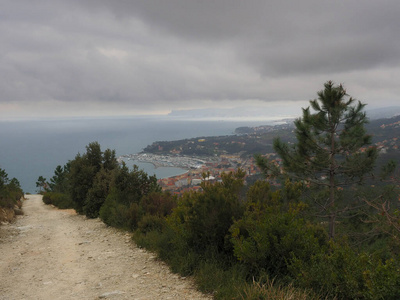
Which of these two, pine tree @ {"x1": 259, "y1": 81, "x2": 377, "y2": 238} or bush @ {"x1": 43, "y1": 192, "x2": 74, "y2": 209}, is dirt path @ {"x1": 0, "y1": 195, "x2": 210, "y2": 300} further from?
bush @ {"x1": 43, "y1": 192, "x2": 74, "y2": 209}

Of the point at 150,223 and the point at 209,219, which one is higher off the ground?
the point at 209,219

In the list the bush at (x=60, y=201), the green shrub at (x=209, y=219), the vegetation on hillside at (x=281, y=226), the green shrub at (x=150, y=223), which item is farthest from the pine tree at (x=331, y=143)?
the bush at (x=60, y=201)

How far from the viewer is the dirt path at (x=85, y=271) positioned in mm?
4031

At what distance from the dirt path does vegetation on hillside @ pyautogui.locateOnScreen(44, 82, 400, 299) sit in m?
0.38

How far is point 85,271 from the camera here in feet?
16.6

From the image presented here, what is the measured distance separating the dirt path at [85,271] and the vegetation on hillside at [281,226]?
382 millimetres

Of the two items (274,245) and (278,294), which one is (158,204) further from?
(278,294)

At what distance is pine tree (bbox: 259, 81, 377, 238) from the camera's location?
9.19 metres

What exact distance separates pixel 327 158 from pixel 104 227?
880 cm

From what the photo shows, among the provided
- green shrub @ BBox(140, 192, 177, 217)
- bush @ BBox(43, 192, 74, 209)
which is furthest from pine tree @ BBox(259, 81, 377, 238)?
bush @ BBox(43, 192, 74, 209)

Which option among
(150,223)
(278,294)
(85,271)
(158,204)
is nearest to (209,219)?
(278,294)

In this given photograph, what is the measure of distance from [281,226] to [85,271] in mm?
4024

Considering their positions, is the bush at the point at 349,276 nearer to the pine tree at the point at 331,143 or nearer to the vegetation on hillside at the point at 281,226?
the vegetation on hillside at the point at 281,226

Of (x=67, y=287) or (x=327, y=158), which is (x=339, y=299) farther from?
(x=327, y=158)
